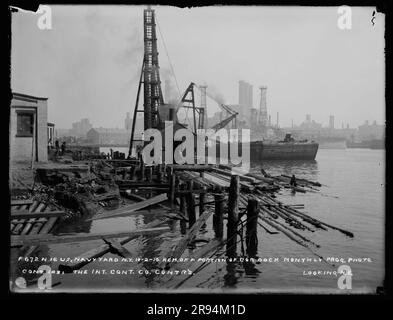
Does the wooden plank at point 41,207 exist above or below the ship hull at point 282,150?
below

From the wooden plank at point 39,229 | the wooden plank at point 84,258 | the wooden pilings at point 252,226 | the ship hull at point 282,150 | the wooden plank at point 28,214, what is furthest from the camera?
the ship hull at point 282,150

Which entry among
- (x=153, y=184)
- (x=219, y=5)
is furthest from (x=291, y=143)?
(x=219, y=5)

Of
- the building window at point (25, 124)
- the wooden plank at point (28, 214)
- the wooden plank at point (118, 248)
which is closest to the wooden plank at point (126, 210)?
the wooden plank at point (28, 214)

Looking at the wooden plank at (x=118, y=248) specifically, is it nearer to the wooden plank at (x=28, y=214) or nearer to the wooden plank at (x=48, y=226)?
the wooden plank at (x=48, y=226)

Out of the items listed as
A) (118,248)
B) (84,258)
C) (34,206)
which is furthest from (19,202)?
(84,258)
